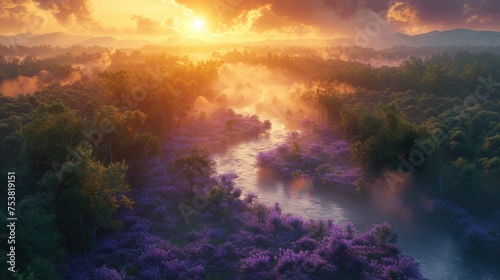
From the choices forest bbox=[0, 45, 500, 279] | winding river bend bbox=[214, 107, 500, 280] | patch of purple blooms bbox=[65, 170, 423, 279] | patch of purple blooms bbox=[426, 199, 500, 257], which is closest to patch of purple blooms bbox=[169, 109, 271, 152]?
forest bbox=[0, 45, 500, 279]

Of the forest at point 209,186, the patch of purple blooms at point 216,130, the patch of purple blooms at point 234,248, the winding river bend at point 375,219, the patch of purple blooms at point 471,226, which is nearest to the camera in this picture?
the patch of purple blooms at point 234,248

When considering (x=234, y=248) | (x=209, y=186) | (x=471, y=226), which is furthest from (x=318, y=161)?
(x=234, y=248)

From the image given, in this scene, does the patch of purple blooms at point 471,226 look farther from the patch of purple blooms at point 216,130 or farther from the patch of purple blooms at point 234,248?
the patch of purple blooms at point 216,130

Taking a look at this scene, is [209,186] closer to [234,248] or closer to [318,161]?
[234,248]

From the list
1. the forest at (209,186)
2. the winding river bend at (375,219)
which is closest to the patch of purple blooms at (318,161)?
the forest at (209,186)

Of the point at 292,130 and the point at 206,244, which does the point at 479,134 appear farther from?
the point at 206,244

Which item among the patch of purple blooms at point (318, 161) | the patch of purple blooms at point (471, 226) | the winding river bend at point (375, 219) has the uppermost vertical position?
the patch of purple blooms at point (318, 161)

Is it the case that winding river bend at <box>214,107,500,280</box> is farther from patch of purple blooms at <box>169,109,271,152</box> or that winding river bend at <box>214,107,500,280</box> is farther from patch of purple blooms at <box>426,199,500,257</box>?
patch of purple blooms at <box>169,109,271,152</box>

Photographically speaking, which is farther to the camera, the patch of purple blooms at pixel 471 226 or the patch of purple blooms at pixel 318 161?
the patch of purple blooms at pixel 318 161
